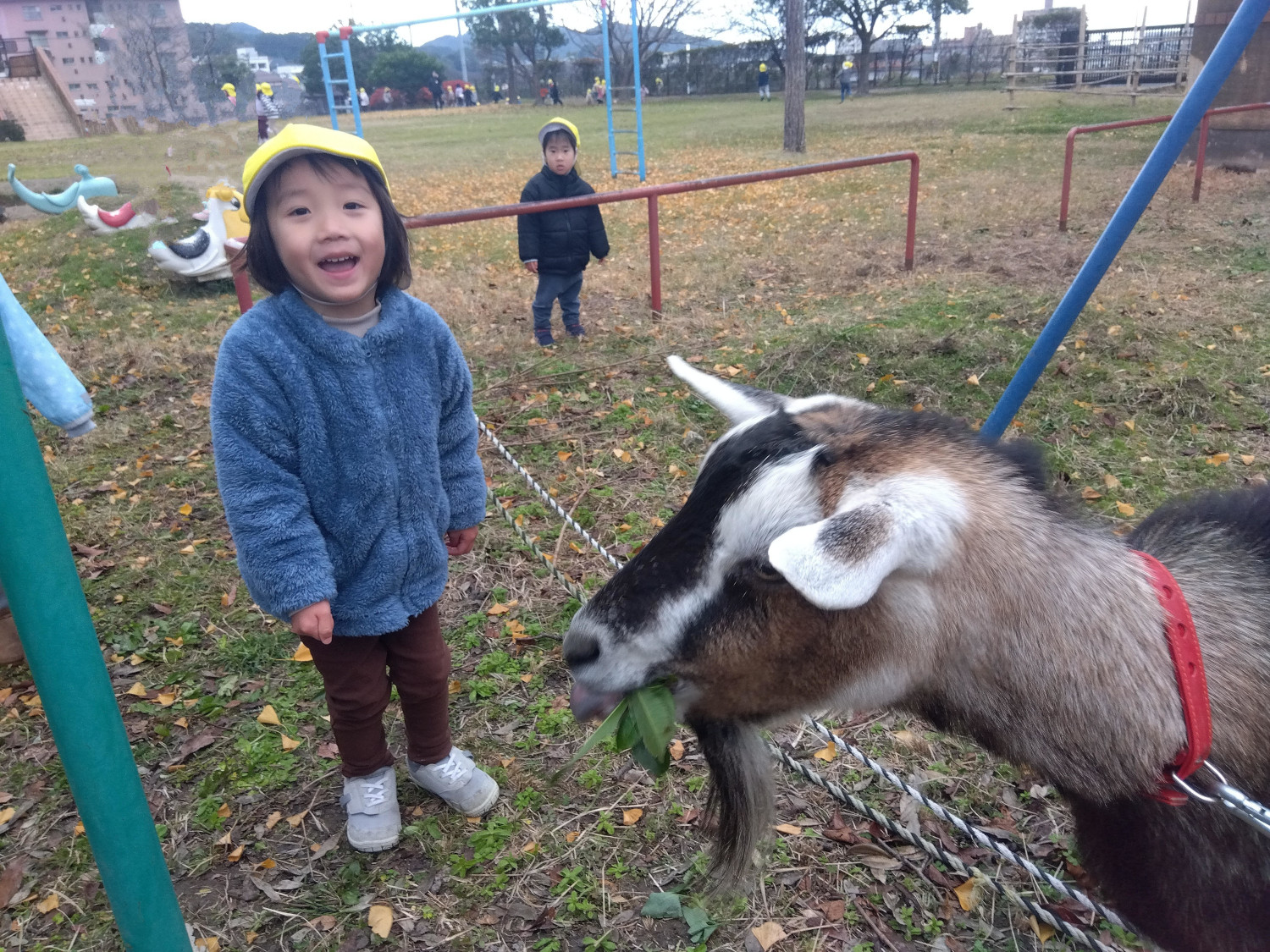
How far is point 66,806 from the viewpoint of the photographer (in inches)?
114

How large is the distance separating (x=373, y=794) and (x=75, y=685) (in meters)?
1.12

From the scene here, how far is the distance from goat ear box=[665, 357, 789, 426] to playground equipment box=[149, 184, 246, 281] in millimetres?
8557

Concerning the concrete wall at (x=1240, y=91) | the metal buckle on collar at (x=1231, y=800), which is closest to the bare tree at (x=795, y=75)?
the concrete wall at (x=1240, y=91)

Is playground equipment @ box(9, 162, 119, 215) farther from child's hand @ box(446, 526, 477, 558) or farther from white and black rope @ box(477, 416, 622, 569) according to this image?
child's hand @ box(446, 526, 477, 558)

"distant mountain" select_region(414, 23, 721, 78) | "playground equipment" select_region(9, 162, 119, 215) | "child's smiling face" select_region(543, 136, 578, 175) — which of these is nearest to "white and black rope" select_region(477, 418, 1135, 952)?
"child's smiling face" select_region(543, 136, 578, 175)

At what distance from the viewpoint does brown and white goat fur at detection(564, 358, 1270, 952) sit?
5.40 ft

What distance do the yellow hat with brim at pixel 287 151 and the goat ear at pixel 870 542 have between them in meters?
1.48

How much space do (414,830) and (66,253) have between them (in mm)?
11645

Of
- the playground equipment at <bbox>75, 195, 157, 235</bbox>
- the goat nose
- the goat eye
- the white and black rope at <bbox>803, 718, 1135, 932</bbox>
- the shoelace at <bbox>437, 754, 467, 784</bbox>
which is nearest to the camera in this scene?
the goat eye

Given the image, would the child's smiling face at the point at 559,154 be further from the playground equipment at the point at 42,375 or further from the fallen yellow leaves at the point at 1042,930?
the fallen yellow leaves at the point at 1042,930

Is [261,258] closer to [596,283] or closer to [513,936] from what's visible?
[513,936]

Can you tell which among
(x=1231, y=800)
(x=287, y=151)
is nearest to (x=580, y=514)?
(x=287, y=151)

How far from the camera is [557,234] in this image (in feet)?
23.8

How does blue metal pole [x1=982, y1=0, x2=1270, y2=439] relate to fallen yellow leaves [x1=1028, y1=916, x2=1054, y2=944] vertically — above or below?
above
